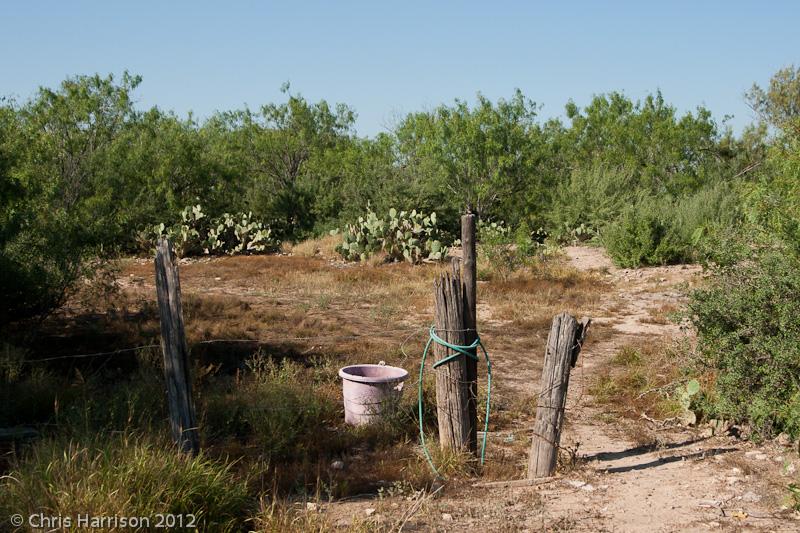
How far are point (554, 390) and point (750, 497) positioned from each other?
4.37 ft

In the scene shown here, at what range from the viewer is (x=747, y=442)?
5.64m

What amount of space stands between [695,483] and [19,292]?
6.62 m

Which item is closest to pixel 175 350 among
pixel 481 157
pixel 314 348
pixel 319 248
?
pixel 314 348

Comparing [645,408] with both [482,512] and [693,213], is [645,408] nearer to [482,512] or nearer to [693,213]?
[482,512]

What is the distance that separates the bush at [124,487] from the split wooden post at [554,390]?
198 centimetres

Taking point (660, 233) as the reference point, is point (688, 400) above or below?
below

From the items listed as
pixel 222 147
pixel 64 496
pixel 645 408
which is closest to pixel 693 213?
pixel 645 408

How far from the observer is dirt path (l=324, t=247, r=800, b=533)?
4.11m

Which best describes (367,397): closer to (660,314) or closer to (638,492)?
(638,492)

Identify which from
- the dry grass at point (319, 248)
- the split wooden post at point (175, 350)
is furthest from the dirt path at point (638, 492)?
the dry grass at point (319, 248)

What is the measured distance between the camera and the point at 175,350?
4293mm

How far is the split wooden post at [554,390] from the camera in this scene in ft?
15.9

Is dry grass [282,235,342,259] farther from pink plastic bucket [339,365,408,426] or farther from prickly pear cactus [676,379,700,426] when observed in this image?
prickly pear cactus [676,379,700,426]

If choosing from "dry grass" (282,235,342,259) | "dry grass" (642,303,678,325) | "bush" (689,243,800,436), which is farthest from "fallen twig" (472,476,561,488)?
"dry grass" (282,235,342,259)
